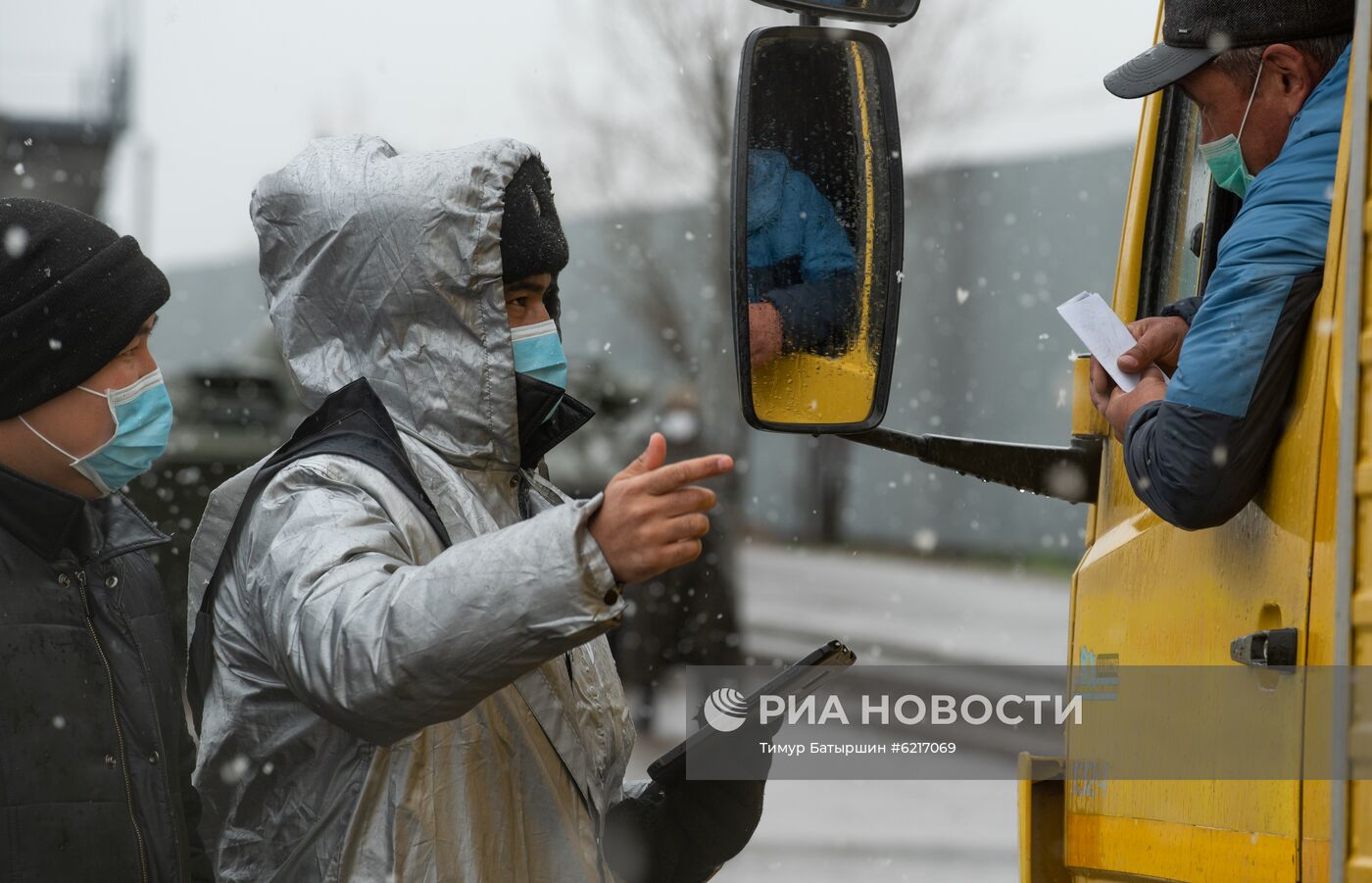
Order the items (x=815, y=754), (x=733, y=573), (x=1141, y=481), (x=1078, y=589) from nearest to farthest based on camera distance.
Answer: (x=1141, y=481) → (x=1078, y=589) → (x=815, y=754) → (x=733, y=573)

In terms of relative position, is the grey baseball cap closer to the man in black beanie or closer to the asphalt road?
the asphalt road

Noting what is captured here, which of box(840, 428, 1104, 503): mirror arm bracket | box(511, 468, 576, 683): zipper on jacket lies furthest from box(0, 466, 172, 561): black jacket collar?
box(840, 428, 1104, 503): mirror arm bracket

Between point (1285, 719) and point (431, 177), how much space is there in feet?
4.43

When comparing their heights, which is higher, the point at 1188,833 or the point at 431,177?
the point at 431,177

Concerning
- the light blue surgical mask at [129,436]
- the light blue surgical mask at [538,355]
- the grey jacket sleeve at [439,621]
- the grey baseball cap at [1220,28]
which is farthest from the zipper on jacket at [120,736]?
the grey baseball cap at [1220,28]

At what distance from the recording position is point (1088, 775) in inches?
85.4

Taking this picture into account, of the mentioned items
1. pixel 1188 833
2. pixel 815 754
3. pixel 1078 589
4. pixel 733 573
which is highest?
pixel 1078 589

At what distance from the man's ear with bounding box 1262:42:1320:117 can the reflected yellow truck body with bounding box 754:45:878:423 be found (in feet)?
1.78

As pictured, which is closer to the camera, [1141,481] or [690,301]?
[1141,481]

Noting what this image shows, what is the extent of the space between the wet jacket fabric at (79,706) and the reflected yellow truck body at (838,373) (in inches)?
43.6

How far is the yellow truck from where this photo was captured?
1611mm

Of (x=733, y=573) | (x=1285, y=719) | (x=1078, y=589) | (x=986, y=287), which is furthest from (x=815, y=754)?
(x=986, y=287)

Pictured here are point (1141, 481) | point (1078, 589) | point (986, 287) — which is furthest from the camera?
point (986, 287)

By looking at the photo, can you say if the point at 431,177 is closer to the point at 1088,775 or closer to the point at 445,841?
the point at 445,841
